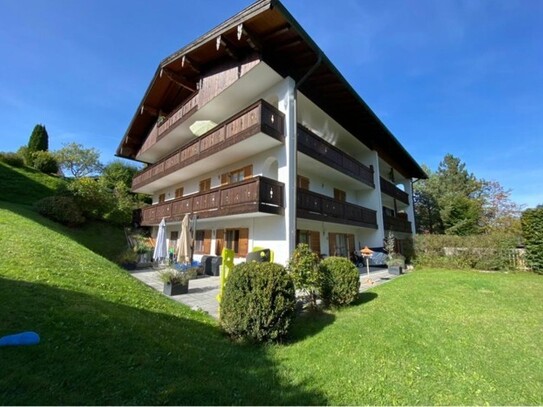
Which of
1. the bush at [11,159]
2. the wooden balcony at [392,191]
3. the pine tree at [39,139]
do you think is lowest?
the wooden balcony at [392,191]

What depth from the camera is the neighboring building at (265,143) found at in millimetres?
12438

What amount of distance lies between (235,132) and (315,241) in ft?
25.1

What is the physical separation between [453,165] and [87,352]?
4774cm

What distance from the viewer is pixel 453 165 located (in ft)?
134

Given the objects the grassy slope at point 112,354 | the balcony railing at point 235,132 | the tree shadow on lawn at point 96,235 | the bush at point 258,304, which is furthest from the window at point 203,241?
the bush at point 258,304

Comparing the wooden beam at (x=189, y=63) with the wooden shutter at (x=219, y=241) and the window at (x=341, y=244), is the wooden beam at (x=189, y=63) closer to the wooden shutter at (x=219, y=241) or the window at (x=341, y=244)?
the wooden shutter at (x=219, y=241)

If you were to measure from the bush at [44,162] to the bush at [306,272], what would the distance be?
3234cm

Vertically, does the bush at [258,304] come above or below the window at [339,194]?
below

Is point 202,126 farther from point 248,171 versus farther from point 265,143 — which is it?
point 265,143

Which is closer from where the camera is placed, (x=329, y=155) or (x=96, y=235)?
(x=329, y=155)

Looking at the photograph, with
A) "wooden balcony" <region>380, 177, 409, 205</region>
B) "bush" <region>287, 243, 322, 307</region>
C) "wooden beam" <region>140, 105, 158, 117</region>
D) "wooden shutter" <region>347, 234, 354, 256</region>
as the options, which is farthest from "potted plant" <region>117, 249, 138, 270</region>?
"wooden balcony" <region>380, 177, 409, 205</region>

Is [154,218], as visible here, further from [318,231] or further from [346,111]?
[346,111]

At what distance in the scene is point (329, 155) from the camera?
52.0ft

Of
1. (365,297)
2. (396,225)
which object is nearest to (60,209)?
(365,297)
